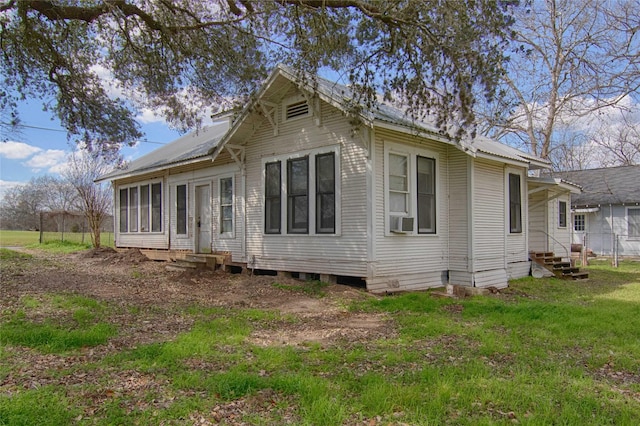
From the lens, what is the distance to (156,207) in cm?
1611

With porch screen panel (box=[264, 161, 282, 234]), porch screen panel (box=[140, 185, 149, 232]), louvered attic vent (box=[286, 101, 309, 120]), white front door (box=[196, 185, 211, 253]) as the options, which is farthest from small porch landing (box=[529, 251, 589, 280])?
porch screen panel (box=[140, 185, 149, 232])

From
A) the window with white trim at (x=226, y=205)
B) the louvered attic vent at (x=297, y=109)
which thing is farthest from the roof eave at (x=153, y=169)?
the louvered attic vent at (x=297, y=109)

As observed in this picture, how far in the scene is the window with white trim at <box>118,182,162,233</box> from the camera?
16.1 meters

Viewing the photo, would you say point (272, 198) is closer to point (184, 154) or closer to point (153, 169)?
point (184, 154)

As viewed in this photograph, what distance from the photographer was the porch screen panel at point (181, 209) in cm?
1465

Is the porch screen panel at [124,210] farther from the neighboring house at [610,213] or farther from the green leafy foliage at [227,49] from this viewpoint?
the neighboring house at [610,213]

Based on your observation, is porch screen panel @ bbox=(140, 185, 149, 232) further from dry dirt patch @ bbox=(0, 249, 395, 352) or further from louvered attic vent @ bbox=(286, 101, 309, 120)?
louvered attic vent @ bbox=(286, 101, 309, 120)

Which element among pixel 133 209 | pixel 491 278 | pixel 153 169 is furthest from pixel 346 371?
pixel 133 209

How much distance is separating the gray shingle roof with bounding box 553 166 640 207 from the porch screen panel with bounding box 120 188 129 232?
22.3 m

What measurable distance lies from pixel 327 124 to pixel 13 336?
6.93m

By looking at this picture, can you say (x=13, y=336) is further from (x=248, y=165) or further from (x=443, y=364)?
(x=248, y=165)

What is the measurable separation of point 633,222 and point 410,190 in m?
18.3

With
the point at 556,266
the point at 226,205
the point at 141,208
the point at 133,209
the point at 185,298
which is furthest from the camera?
the point at 133,209

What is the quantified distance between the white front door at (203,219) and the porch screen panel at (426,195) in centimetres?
663
